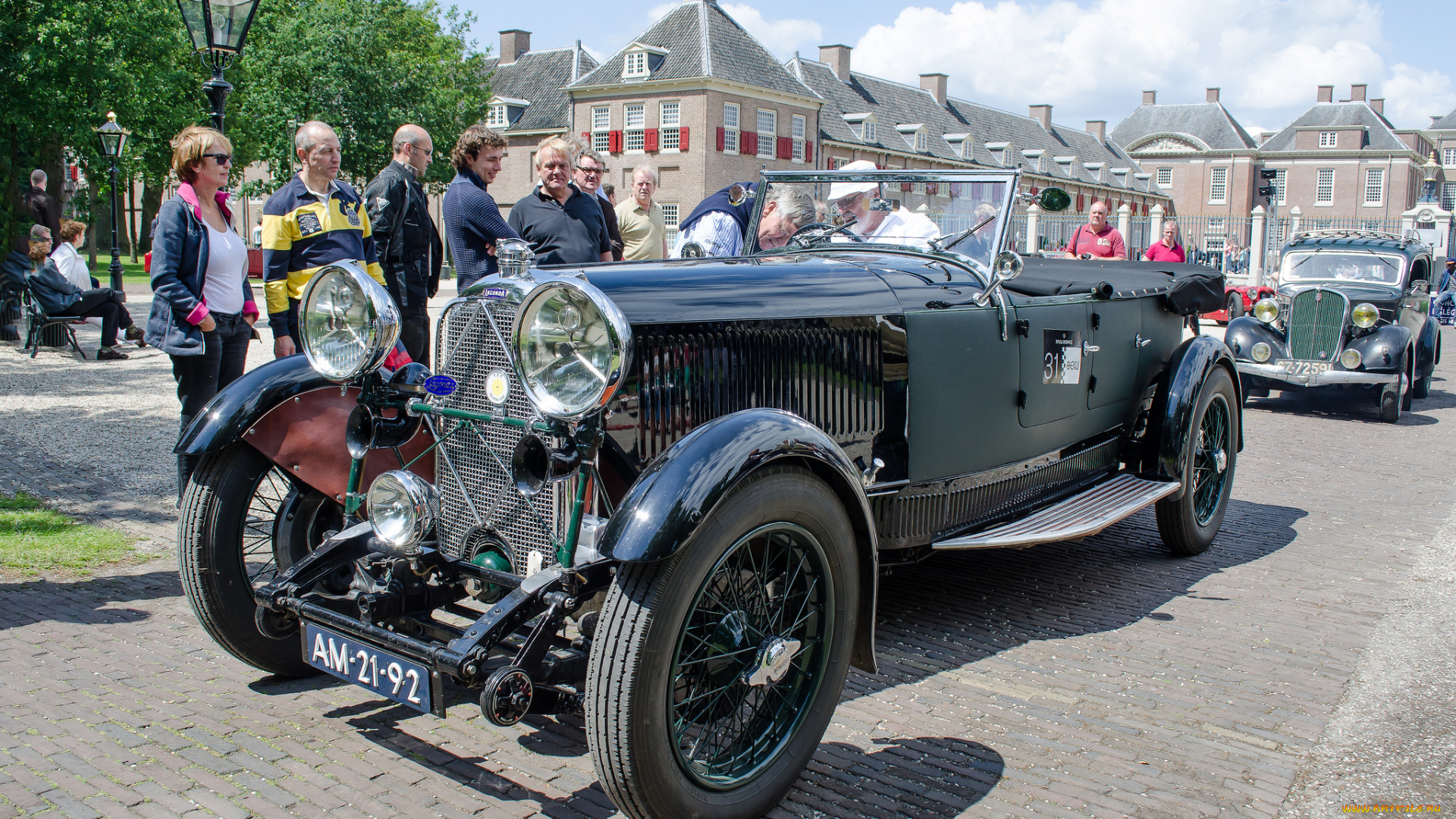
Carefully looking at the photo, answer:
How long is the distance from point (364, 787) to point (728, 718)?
97cm

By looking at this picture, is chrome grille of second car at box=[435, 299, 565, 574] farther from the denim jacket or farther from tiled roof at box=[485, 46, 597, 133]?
tiled roof at box=[485, 46, 597, 133]

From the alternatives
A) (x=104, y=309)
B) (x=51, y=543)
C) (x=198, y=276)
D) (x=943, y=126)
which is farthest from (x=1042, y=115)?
(x=51, y=543)

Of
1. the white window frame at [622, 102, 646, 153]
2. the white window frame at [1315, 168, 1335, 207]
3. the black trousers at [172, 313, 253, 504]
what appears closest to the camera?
the black trousers at [172, 313, 253, 504]

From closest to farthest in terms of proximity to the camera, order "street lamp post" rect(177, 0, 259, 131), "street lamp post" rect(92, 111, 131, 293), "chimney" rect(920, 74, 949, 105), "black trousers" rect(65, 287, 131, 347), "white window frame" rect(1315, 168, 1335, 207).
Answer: "street lamp post" rect(177, 0, 259, 131) → "black trousers" rect(65, 287, 131, 347) → "street lamp post" rect(92, 111, 131, 293) → "chimney" rect(920, 74, 949, 105) → "white window frame" rect(1315, 168, 1335, 207)

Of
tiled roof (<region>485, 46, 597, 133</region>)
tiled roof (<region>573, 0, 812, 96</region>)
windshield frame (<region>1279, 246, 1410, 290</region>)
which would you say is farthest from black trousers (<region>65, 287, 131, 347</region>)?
tiled roof (<region>485, 46, 597, 133</region>)

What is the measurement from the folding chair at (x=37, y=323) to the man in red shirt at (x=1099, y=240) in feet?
36.1

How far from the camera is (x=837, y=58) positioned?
164ft

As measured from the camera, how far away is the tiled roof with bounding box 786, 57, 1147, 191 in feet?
A: 156

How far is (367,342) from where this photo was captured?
2994mm

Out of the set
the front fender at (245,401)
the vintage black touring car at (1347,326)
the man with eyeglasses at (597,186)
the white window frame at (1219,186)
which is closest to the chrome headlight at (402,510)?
the front fender at (245,401)

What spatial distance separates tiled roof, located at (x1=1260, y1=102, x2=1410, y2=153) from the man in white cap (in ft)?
252

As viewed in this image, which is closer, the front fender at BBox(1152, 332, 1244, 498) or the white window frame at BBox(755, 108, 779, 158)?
the front fender at BBox(1152, 332, 1244, 498)

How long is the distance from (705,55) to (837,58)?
11428 mm

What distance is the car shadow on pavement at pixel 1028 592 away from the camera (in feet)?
12.8
